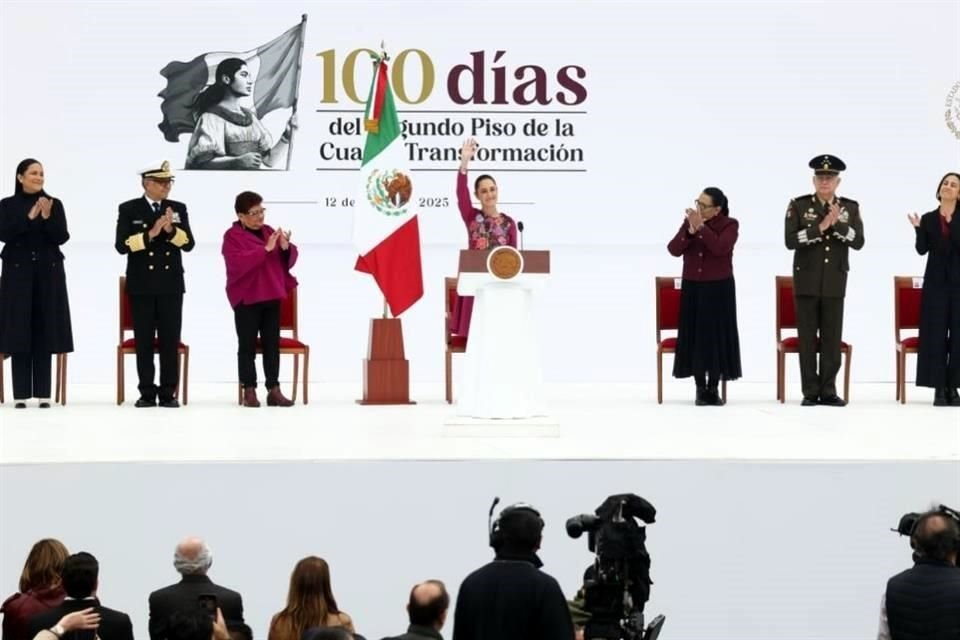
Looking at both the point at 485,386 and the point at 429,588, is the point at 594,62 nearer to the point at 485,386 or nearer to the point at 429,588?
the point at 485,386

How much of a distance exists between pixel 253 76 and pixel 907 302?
14.4 ft

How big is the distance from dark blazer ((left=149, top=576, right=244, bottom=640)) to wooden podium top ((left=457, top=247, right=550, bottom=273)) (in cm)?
380

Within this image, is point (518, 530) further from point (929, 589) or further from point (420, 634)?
point (929, 589)

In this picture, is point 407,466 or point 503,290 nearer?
point 407,466

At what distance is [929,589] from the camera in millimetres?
4652

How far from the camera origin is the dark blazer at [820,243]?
10227 millimetres

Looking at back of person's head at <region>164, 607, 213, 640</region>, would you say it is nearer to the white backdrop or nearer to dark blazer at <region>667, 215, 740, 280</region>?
dark blazer at <region>667, 215, 740, 280</region>

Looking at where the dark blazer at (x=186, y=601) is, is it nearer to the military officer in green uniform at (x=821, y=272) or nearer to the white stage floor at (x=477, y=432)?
the white stage floor at (x=477, y=432)

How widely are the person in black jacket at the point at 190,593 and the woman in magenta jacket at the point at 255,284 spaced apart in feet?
16.4

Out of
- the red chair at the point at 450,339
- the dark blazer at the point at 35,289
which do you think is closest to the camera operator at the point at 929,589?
the red chair at the point at 450,339

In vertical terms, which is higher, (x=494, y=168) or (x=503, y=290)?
(x=494, y=168)

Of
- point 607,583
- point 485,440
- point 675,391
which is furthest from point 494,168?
point 607,583

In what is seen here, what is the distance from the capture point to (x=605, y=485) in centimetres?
730

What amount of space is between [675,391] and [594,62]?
2.22m
